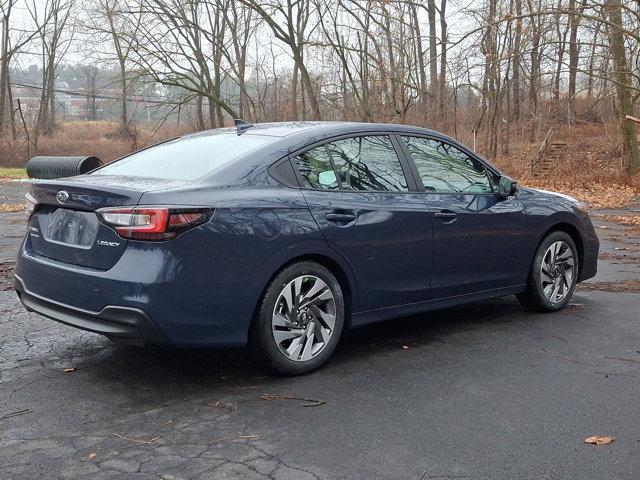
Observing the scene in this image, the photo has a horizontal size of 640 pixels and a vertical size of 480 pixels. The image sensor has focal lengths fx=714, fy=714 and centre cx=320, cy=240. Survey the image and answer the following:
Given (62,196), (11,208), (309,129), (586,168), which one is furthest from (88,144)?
(62,196)

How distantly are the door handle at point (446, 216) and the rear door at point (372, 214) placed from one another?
0.11 meters

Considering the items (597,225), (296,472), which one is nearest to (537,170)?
(597,225)

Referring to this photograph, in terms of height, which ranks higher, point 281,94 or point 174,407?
point 281,94

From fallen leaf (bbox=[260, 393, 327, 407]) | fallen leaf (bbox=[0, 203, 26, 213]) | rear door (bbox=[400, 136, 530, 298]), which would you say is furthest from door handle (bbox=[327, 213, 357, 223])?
fallen leaf (bbox=[0, 203, 26, 213])

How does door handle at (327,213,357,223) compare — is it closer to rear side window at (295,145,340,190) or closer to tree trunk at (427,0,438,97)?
rear side window at (295,145,340,190)

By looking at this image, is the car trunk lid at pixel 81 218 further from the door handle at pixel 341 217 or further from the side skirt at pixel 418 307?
the side skirt at pixel 418 307

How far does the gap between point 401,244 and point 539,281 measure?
5.72ft

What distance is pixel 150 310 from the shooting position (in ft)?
12.4

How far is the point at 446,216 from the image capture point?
16.9 ft

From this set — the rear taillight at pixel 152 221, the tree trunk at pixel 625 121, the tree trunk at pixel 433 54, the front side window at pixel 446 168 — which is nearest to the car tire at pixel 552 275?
the front side window at pixel 446 168

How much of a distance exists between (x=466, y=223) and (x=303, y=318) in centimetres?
164

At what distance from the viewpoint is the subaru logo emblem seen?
4154mm

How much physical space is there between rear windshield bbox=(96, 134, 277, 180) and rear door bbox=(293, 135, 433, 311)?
1.44ft

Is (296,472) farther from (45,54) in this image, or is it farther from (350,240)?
(45,54)
